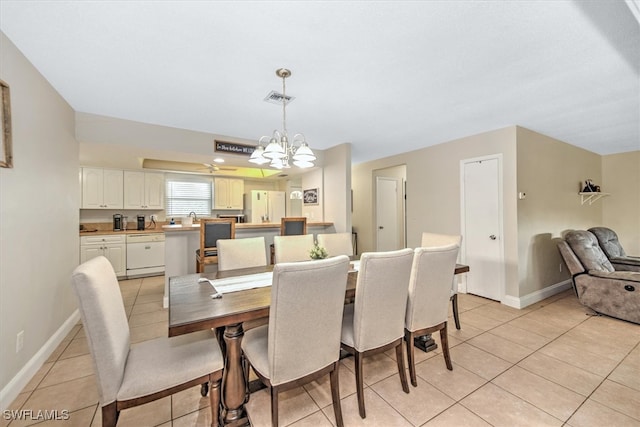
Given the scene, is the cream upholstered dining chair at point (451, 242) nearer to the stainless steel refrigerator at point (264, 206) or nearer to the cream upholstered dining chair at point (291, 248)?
the cream upholstered dining chair at point (291, 248)

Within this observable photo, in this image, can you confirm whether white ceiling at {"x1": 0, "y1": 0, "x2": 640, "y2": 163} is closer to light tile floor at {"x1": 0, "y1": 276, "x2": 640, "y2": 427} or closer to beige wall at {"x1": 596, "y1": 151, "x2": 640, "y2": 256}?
light tile floor at {"x1": 0, "y1": 276, "x2": 640, "y2": 427}

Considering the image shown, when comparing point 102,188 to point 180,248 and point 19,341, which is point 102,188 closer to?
point 180,248

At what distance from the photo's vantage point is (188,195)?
604 cm

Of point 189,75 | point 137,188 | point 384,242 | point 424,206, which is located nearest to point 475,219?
point 424,206

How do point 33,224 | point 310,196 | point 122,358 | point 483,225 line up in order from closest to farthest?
1. point 122,358
2. point 33,224
3. point 483,225
4. point 310,196

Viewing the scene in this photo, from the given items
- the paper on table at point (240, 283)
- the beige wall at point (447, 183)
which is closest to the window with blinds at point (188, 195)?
the beige wall at point (447, 183)

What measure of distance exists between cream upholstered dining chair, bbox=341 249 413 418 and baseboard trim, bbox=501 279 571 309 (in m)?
2.54

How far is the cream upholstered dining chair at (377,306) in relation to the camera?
158 cm

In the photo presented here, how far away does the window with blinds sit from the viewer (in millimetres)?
5848

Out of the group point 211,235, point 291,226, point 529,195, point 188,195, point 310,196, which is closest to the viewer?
point 211,235

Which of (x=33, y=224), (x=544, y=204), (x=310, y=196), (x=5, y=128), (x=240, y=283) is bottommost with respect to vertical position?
(x=240, y=283)

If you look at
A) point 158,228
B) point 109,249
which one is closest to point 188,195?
point 158,228

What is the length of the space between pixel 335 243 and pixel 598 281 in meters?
3.11

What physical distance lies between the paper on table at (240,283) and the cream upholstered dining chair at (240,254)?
0.43 metres
